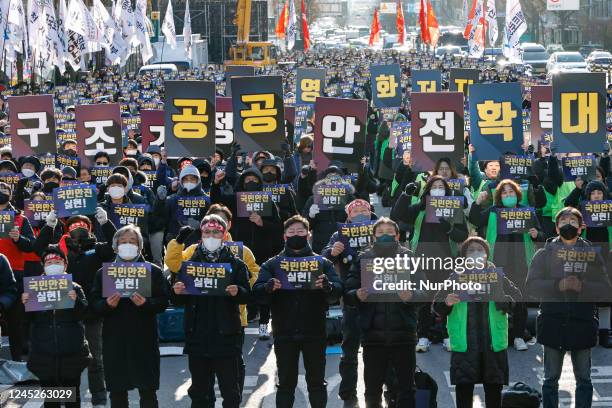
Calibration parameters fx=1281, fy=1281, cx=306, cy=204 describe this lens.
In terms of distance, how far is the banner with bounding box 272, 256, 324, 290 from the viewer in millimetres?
Answer: 9125

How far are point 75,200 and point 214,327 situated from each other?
2.96 meters

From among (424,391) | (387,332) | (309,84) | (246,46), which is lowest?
(424,391)

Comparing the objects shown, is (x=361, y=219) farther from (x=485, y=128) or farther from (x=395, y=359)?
(x=485, y=128)

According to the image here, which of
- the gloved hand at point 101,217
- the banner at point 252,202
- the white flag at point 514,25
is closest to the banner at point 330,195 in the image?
the banner at point 252,202

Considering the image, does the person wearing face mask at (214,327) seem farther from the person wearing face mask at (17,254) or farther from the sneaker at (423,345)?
the sneaker at (423,345)

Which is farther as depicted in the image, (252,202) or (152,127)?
(152,127)

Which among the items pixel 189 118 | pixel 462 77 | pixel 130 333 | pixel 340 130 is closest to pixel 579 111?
pixel 340 130

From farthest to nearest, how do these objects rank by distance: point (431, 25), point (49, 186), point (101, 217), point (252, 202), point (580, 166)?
1. point (431, 25)
2. point (580, 166)
3. point (49, 186)
4. point (252, 202)
5. point (101, 217)

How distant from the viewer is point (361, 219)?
1040 centimetres

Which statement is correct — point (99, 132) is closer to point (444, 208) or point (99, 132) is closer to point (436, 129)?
point (436, 129)

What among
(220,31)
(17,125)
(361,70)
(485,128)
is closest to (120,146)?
(17,125)

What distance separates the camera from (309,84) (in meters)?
25.1

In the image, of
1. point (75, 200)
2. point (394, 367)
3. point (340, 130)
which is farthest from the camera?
point (340, 130)

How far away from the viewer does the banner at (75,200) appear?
37.5ft
